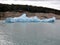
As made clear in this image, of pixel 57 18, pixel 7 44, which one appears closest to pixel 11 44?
pixel 7 44

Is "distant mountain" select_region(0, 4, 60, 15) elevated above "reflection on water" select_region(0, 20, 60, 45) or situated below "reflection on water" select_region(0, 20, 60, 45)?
below

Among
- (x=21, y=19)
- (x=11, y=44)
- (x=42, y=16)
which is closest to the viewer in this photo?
(x=11, y=44)

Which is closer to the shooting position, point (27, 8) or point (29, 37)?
point (29, 37)

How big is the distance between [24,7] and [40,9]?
1853mm

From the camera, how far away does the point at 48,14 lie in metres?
29.9

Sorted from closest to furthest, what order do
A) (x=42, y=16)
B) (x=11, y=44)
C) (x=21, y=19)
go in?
(x=11, y=44) < (x=21, y=19) < (x=42, y=16)

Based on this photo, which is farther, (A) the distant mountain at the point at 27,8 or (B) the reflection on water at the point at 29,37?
(A) the distant mountain at the point at 27,8

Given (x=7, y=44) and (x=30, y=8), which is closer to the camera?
(x=7, y=44)

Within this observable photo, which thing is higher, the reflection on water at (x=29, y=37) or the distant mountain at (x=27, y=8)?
the reflection on water at (x=29, y=37)

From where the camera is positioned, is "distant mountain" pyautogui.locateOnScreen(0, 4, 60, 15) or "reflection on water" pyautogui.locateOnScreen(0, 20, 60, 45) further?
"distant mountain" pyautogui.locateOnScreen(0, 4, 60, 15)

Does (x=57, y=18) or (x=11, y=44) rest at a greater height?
(x=11, y=44)

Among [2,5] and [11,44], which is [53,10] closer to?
[2,5]

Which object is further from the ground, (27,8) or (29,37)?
(29,37)

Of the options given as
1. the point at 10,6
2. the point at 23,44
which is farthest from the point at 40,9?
the point at 23,44
